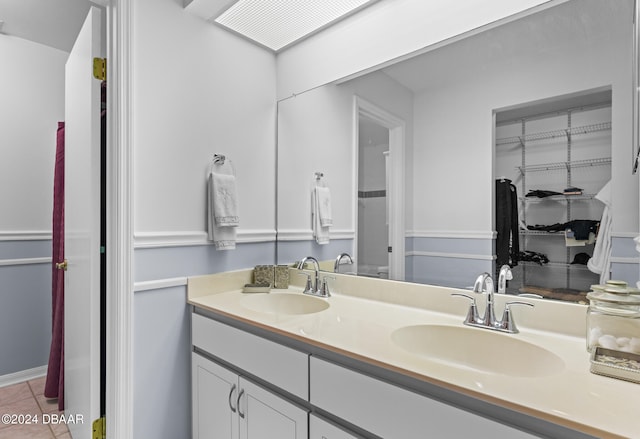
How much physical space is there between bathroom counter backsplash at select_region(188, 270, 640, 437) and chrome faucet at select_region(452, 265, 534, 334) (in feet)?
0.13

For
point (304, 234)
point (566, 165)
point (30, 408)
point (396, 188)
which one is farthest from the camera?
point (30, 408)

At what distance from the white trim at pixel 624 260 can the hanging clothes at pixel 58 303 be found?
2.56 metres

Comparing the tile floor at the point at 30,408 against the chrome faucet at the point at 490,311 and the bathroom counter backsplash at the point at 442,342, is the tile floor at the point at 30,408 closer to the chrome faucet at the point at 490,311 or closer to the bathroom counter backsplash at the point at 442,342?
the bathroom counter backsplash at the point at 442,342

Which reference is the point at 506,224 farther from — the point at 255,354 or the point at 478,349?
the point at 255,354

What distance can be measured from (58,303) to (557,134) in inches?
101

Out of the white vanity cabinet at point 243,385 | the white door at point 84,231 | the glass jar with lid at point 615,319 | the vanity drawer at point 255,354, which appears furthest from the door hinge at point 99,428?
the glass jar with lid at point 615,319

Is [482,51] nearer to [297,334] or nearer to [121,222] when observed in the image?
[297,334]

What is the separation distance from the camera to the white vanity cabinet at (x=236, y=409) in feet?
3.84

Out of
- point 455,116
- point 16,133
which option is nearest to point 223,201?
point 455,116

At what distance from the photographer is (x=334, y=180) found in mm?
1861

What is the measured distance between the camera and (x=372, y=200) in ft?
5.59

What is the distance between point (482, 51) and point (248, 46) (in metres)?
1.20

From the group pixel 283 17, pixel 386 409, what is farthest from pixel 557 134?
pixel 283 17

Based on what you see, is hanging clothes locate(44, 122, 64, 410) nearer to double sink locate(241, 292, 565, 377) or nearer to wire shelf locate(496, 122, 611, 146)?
double sink locate(241, 292, 565, 377)
